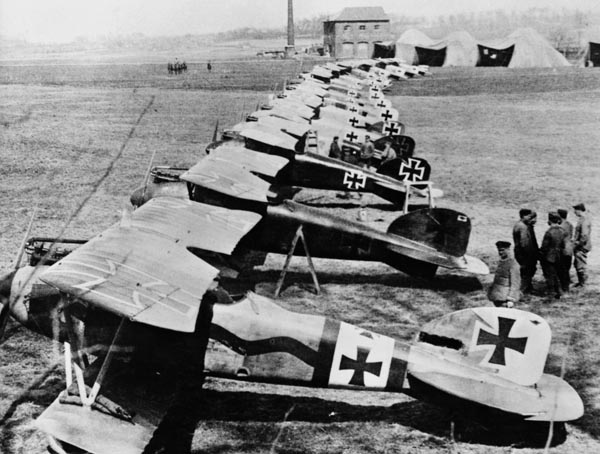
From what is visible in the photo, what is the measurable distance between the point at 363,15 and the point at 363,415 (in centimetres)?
8306

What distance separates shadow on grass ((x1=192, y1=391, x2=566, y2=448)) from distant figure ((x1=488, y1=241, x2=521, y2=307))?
7.57 feet

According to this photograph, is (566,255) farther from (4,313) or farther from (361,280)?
(4,313)

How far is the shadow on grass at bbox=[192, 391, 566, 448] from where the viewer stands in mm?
6516

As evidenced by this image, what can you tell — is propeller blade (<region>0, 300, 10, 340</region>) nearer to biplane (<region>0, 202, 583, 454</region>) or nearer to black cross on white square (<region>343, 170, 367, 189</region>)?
biplane (<region>0, 202, 583, 454</region>)

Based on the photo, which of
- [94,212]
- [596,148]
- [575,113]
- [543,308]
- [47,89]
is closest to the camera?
[543,308]

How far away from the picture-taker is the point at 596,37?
70188mm

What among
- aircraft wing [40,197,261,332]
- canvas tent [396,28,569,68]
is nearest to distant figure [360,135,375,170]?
aircraft wing [40,197,261,332]

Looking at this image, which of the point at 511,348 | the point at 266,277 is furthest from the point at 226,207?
the point at 511,348

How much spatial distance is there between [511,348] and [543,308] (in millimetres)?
4383

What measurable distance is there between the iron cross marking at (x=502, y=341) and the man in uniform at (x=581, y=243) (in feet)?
17.6

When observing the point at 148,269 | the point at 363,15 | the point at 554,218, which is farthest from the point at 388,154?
the point at 363,15

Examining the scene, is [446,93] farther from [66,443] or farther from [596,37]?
[66,443]

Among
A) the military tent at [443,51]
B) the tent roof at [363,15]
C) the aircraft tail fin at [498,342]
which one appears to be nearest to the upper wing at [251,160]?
the aircraft tail fin at [498,342]

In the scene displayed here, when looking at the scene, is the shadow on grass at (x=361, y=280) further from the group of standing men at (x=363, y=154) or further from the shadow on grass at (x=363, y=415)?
the group of standing men at (x=363, y=154)
